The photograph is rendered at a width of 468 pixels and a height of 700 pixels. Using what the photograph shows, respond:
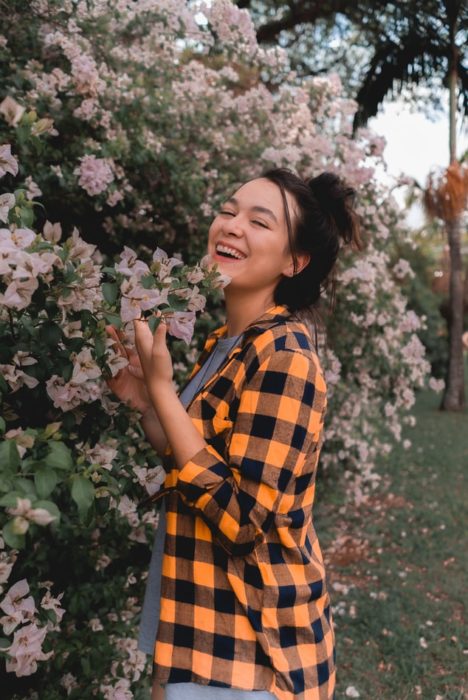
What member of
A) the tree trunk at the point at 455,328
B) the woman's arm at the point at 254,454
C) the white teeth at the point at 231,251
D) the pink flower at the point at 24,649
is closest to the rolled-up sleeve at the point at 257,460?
the woman's arm at the point at 254,454

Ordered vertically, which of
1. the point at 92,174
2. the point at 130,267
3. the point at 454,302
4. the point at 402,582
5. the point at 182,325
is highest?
the point at 92,174

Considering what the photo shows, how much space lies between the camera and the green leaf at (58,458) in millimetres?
973

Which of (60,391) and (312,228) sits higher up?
(312,228)

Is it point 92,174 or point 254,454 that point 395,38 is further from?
point 254,454

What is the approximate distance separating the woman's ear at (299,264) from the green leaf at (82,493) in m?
Result: 0.79

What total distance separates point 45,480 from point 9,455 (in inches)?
2.5

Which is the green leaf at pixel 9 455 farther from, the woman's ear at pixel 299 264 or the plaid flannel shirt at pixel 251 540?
the woman's ear at pixel 299 264

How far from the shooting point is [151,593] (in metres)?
1.54

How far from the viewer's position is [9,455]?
37.4 inches

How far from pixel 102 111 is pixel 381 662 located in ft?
10.8

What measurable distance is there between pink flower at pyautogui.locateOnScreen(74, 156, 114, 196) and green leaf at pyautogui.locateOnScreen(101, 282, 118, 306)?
69.1 inches

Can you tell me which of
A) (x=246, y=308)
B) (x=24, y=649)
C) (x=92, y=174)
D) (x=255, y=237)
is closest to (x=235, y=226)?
(x=255, y=237)

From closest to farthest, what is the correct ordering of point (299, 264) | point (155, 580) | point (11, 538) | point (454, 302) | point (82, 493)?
1. point (11, 538)
2. point (82, 493)
3. point (155, 580)
4. point (299, 264)
5. point (454, 302)

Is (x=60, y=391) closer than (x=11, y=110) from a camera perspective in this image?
No
